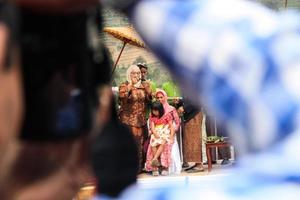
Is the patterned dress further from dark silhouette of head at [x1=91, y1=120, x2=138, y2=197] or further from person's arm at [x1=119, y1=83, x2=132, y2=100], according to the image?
dark silhouette of head at [x1=91, y1=120, x2=138, y2=197]

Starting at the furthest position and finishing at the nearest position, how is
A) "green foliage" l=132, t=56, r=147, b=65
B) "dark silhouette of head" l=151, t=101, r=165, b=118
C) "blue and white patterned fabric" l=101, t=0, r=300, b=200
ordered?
"green foliage" l=132, t=56, r=147, b=65 → "dark silhouette of head" l=151, t=101, r=165, b=118 → "blue and white patterned fabric" l=101, t=0, r=300, b=200

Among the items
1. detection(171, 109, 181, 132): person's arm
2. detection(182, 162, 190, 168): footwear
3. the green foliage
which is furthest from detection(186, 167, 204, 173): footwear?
the green foliage

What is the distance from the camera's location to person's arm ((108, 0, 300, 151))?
2.42 ft

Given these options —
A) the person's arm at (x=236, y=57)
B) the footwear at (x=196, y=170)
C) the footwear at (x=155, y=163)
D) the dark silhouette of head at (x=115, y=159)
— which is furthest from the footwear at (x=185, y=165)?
the person's arm at (x=236, y=57)

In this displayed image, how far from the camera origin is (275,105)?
0.73m

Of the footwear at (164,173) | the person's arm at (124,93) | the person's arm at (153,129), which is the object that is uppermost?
the person's arm at (124,93)

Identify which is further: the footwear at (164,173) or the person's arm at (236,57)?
the footwear at (164,173)

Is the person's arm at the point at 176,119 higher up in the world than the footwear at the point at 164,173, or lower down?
higher up

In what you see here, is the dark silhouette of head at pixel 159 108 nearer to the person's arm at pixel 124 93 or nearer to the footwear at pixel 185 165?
the person's arm at pixel 124 93

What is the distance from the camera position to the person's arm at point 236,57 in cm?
74

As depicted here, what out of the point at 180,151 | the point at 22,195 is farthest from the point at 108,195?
the point at 180,151

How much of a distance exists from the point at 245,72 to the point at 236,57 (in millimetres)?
19

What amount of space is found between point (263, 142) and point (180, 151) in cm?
687

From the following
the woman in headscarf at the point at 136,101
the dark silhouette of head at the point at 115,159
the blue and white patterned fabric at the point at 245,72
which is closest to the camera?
the blue and white patterned fabric at the point at 245,72
